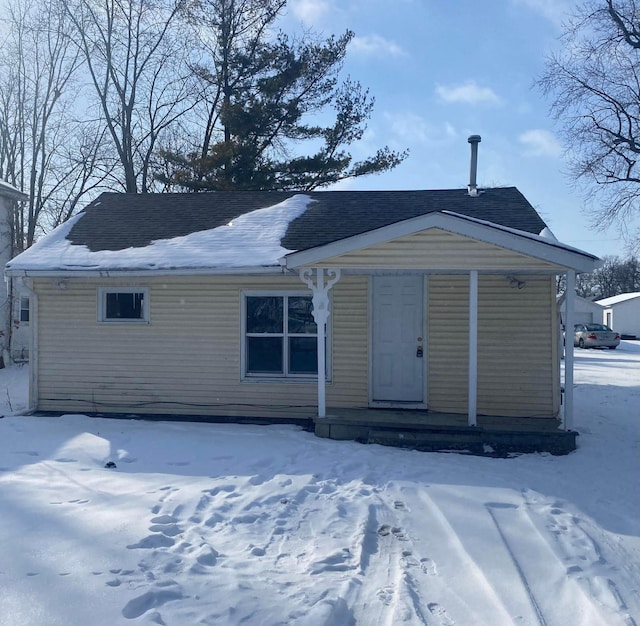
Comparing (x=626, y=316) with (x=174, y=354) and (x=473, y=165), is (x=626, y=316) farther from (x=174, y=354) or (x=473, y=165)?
(x=174, y=354)

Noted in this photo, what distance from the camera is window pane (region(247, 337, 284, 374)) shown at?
10406 mm

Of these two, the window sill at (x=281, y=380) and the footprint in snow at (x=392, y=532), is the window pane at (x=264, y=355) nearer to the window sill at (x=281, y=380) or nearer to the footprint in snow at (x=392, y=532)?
the window sill at (x=281, y=380)

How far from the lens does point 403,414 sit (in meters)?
9.45

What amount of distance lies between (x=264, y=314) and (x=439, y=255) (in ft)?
11.0

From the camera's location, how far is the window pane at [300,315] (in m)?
10.3

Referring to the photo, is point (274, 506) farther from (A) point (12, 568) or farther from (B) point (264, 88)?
(B) point (264, 88)

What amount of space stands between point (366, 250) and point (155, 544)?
5135 millimetres

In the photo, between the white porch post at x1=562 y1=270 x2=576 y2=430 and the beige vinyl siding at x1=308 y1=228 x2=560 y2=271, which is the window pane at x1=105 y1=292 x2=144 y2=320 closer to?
the beige vinyl siding at x1=308 y1=228 x2=560 y2=271

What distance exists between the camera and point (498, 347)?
9805 millimetres

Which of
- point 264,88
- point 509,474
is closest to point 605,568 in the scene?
point 509,474

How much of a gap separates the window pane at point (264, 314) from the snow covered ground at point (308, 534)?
7.81 ft

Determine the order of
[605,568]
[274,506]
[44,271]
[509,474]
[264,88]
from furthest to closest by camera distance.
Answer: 1. [264,88]
2. [44,271]
3. [509,474]
4. [274,506]
5. [605,568]

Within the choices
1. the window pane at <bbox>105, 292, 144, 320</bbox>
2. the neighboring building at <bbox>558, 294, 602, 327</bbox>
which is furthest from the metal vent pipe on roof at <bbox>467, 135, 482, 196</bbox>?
the neighboring building at <bbox>558, 294, 602, 327</bbox>

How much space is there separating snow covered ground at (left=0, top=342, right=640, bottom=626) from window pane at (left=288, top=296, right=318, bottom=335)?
A: 2327 millimetres
